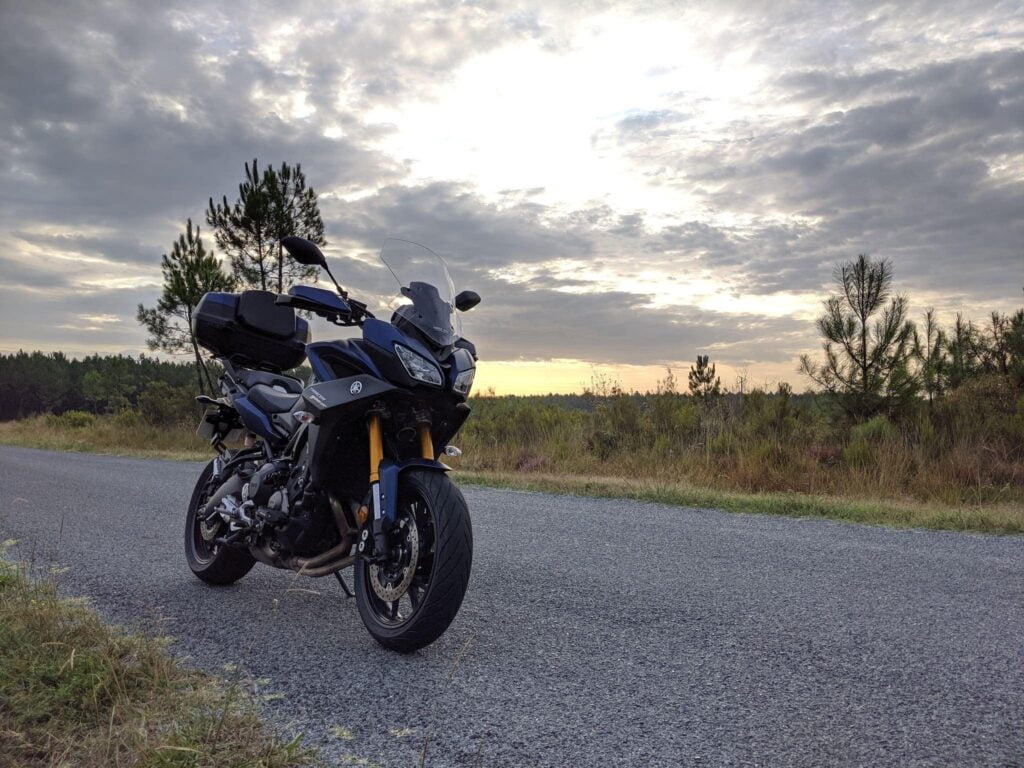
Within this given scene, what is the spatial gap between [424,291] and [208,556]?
233cm

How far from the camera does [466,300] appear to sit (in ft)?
12.6

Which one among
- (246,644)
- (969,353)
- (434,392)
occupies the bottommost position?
(246,644)

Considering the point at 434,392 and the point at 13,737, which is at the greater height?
the point at 434,392

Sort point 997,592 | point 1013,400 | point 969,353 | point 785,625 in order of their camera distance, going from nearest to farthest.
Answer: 1. point 785,625
2. point 997,592
3. point 1013,400
4. point 969,353

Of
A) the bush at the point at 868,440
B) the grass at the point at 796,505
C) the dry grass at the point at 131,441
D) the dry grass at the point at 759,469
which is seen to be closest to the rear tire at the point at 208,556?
the grass at the point at 796,505

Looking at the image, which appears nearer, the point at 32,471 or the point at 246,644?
the point at 246,644

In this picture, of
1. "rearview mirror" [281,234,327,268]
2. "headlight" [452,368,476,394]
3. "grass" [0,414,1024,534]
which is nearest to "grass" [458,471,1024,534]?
"grass" [0,414,1024,534]

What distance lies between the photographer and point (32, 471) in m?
11.5

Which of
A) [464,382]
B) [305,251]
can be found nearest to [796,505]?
[464,382]

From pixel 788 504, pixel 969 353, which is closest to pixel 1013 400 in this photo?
pixel 969 353

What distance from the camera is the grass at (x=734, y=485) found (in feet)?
24.1

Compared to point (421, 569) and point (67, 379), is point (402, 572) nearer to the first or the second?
point (421, 569)

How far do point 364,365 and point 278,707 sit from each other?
4.74 ft

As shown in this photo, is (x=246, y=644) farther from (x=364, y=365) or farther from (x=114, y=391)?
(x=114, y=391)
